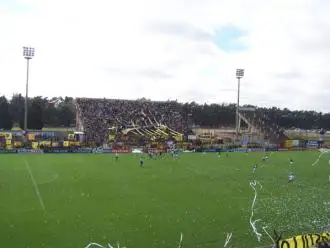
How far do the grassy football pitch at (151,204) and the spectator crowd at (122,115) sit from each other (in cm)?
3046

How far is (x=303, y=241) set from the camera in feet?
46.9

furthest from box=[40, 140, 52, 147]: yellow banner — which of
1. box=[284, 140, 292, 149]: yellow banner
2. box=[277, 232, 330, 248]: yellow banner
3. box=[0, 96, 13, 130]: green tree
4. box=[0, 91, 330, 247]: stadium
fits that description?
box=[277, 232, 330, 248]: yellow banner

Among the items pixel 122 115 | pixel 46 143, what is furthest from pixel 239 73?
pixel 46 143

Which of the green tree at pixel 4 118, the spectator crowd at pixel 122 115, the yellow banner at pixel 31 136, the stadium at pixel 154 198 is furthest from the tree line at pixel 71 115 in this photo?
the stadium at pixel 154 198

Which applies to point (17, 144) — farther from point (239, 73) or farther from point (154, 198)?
point (239, 73)

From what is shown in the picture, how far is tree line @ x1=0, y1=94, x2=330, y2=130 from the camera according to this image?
274ft

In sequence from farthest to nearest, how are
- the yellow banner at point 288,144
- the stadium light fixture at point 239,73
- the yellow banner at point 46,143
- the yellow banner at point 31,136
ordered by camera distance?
the stadium light fixture at point 239,73
the yellow banner at point 288,144
the yellow banner at point 31,136
the yellow banner at point 46,143

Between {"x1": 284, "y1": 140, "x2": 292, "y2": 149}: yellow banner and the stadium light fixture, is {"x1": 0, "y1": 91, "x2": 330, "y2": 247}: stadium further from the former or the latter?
the stadium light fixture

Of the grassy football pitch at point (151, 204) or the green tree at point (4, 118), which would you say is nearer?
the grassy football pitch at point (151, 204)

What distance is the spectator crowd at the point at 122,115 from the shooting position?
7506 cm

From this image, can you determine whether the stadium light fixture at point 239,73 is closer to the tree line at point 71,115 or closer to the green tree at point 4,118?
the tree line at point 71,115

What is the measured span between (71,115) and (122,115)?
38.0 m

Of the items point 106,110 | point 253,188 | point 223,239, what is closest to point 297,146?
point 106,110

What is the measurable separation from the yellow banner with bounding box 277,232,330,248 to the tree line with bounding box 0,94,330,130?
242 feet
